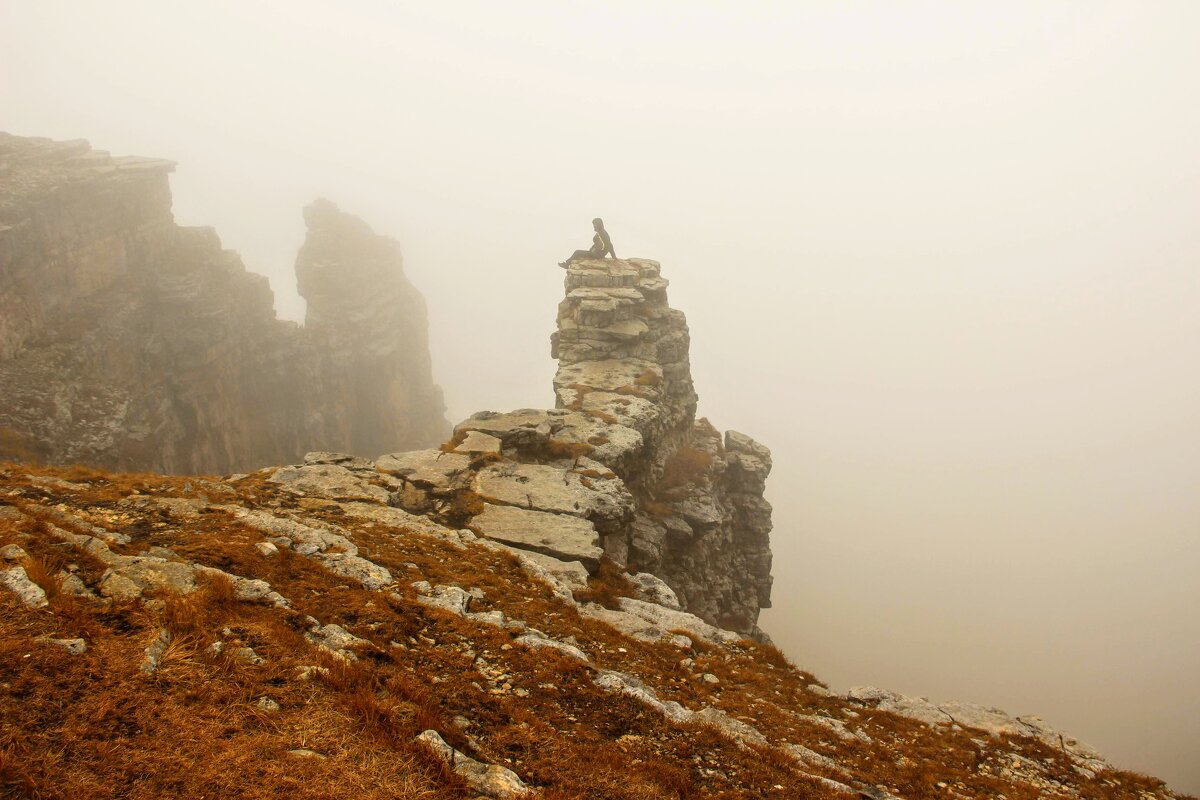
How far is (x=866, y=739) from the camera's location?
49.3ft

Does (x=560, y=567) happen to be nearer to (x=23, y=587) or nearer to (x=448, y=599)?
(x=448, y=599)

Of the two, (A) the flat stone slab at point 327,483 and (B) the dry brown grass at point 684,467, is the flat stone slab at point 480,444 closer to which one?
(A) the flat stone slab at point 327,483

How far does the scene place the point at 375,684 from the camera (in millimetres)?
10258

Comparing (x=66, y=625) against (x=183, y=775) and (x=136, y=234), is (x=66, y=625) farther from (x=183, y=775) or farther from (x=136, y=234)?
(x=136, y=234)

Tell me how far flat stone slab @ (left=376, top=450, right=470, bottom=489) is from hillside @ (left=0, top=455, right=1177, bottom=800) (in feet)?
16.4

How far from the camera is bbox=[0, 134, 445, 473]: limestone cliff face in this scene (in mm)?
62031

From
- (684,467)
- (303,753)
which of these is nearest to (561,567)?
(303,753)

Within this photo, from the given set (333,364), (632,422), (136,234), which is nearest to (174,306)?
(136,234)

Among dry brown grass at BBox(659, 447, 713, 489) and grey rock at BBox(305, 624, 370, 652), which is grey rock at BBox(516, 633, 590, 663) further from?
dry brown grass at BBox(659, 447, 713, 489)

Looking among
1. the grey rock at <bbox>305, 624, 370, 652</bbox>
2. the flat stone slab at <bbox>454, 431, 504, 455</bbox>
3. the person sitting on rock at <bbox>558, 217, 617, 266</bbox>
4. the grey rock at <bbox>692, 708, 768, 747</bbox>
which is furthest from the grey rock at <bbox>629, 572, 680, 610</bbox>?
the person sitting on rock at <bbox>558, 217, 617, 266</bbox>

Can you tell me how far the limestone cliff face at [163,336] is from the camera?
62.0 m

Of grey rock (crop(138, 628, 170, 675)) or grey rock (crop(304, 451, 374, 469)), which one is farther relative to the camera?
grey rock (crop(304, 451, 374, 469))

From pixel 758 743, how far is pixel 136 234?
309 feet

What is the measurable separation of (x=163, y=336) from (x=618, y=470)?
73.1m
